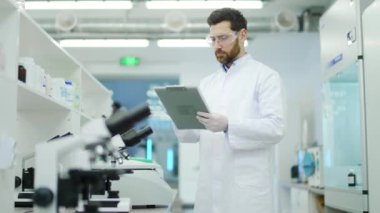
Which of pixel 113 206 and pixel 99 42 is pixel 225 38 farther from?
pixel 99 42

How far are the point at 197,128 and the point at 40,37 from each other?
39.7 inches

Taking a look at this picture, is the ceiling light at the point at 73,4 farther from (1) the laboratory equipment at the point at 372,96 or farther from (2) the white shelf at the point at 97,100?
(1) the laboratory equipment at the point at 372,96

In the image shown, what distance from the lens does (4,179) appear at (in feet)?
5.87

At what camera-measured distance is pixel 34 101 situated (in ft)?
8.54

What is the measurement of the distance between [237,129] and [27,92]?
102 cm

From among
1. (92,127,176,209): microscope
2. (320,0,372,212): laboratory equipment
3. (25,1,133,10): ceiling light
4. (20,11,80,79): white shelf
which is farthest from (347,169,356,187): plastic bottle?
(25,1,133,10): ceiling light

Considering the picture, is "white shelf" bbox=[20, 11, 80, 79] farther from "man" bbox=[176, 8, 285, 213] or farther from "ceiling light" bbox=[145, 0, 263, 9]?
"ceiling light" bbox=[145, 0, 263, 9]

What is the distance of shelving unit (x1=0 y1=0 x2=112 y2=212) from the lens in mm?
1834

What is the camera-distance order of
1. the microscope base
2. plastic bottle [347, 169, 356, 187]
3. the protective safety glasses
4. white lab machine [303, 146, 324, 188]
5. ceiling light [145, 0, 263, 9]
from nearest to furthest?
the microscope base, the protective safety glasses, plastic bottle [347, 169, 356, 187], white lab machine [303, 146, 324, 188], ceiling light [145, 0, 263, 9]

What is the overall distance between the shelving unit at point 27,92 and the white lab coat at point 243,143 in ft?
2.68

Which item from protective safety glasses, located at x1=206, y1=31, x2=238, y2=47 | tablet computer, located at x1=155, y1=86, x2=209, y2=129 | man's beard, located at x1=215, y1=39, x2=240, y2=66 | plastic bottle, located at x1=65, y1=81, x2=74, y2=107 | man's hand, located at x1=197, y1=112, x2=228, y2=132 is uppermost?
protective safety glasses, located at x1=206, y1=31, x2=238, y2=47

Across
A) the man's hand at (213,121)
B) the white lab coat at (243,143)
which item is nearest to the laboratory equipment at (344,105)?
the white lab coat at (243,143)

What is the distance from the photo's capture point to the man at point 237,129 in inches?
75.0

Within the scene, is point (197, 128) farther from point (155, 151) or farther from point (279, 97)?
point (155, 151)
